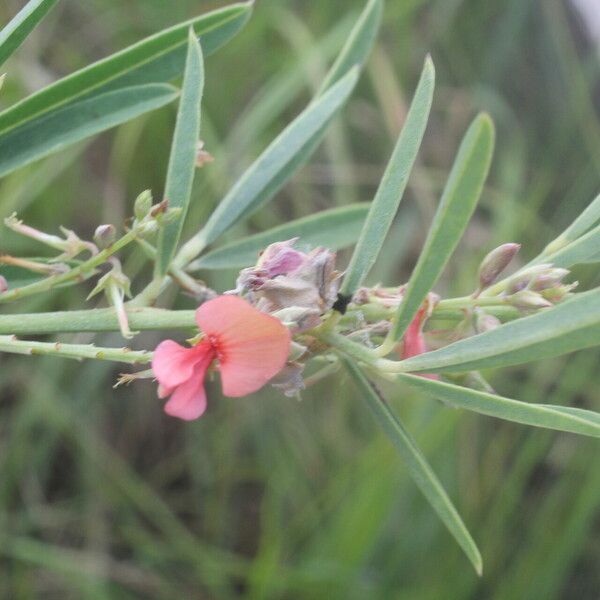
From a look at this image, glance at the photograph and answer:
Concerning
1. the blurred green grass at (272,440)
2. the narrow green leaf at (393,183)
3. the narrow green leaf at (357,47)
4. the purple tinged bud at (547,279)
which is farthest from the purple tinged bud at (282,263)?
the blurred green grass at (272,440)

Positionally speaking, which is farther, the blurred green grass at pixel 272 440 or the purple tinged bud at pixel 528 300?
the blurred green grass at pixel 272 440

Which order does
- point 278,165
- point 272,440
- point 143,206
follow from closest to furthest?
point 143,206
point 278,165
point 272,440

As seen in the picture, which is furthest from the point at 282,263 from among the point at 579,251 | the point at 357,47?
the point at 357,47

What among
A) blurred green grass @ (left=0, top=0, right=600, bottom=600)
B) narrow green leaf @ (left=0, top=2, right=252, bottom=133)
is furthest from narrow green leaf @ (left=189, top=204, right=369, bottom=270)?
blurred green grass @ (left=0, top=0, right=600, bottom=600)

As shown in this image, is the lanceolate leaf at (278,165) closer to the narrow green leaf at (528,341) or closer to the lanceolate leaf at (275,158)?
the lanceolate leaf at (275,158)

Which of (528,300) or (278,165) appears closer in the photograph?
(528,300)

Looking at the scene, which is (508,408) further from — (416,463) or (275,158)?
(275,158)
